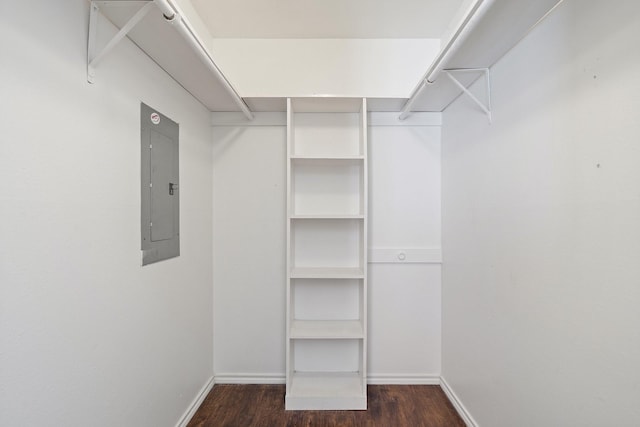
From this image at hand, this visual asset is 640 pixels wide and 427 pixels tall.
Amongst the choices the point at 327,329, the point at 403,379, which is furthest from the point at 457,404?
the point at 327,329

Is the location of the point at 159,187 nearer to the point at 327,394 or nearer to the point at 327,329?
the point at 327,329

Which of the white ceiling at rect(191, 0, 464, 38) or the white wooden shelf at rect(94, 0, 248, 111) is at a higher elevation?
the white ceiling at rect(191, 0, 464, 38)

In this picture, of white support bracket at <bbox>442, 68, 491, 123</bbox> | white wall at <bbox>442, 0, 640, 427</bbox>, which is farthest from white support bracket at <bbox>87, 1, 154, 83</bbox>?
white wall at <bbox>442, 0, 640, 427</bbox>

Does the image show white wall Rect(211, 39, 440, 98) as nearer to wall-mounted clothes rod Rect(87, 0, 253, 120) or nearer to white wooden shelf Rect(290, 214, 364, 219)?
white wooden shelf Rect(290, 214, 364, 219)

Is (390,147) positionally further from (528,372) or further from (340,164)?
(528,372)

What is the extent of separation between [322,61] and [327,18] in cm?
30

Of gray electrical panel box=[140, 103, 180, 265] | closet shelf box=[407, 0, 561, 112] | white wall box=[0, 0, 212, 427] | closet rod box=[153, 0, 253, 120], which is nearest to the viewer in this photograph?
white wall box=[0, 0, 212, 427]

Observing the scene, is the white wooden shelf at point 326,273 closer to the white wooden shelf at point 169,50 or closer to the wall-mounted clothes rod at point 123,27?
the white wooden shelf at point 169,50

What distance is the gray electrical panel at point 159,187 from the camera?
1448 mm

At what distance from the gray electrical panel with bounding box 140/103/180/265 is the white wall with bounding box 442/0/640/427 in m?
1.77

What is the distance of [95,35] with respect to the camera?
1118 mm

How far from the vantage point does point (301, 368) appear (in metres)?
2.30

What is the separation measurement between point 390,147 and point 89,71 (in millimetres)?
1869

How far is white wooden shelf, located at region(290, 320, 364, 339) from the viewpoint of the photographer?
2025 mm
